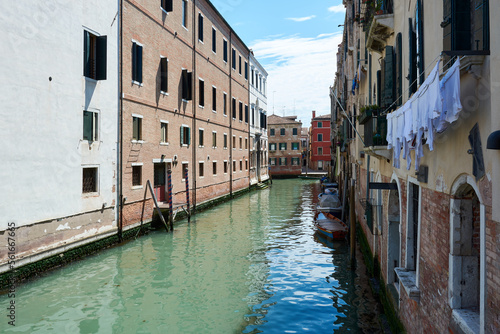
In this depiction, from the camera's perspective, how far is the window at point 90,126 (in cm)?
1191

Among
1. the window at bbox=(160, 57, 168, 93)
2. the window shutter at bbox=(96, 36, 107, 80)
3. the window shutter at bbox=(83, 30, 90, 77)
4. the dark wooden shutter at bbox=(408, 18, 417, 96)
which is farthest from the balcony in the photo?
the window at bbox=(160, 57, 168, 93)

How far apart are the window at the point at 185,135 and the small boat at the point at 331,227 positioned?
24.9 feet

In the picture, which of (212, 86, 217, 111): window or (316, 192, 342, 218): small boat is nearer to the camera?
(316, 192, 342, 218): small boat

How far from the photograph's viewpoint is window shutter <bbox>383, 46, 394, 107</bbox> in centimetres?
736

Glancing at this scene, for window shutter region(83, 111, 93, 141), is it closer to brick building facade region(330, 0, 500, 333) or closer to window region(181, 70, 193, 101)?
window region(181, 70, 193, 101)

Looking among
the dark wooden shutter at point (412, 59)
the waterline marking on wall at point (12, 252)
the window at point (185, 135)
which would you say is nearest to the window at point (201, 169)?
the window at point (185, 135)

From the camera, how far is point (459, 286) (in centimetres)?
387

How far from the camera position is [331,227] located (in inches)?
580

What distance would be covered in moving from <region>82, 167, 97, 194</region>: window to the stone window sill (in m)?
9.47

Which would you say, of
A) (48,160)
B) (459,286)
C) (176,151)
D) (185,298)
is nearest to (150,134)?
(176,151)

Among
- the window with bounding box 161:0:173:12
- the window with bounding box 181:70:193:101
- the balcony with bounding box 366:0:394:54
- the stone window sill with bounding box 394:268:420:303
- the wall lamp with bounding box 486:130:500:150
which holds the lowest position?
the stone window sill with bounding box 394:268:420:303

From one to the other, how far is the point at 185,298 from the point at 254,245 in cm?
547

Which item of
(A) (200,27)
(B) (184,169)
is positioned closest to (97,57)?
(B) (184,169)

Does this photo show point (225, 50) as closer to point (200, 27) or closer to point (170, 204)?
point (200, 27)
